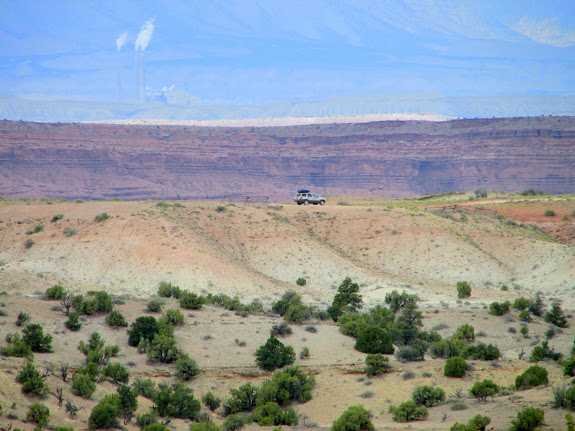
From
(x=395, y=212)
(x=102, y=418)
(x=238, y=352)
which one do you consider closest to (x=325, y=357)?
(x=238, y=352)

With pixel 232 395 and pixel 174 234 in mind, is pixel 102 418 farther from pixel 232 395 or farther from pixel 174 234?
pixel 174 234

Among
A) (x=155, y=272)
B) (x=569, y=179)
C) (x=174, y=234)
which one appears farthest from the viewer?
(x=569, y=179)

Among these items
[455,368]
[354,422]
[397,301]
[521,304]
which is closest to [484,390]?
[455,368]

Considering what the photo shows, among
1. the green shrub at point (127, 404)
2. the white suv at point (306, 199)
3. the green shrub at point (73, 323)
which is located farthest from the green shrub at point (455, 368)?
the white suv at point (306, 199)

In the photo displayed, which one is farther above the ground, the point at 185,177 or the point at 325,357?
the point at 185,177

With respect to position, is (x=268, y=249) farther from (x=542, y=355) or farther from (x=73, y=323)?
(x=542, y=355)

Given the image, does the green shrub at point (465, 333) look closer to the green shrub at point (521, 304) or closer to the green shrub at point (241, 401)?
the green shrub at point (521, 304)

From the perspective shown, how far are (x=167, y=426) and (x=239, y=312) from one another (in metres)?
13.6

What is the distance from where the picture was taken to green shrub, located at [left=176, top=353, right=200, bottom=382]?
2369cm

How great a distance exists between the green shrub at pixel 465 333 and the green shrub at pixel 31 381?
19.4 m

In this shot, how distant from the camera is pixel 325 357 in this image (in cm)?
2645

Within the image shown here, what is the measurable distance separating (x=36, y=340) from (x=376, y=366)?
519 inches

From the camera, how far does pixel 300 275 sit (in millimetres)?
44188

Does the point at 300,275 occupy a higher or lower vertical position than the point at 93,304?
lower
